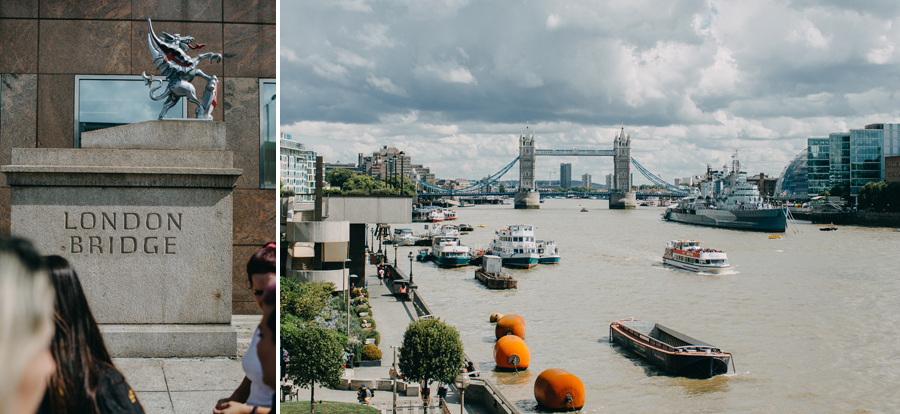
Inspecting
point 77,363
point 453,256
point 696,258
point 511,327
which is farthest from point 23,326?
point 453,256

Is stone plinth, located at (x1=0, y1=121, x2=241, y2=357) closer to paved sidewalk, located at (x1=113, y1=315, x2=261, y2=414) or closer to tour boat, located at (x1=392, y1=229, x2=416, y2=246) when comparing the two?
paved sidewalk, located at (x1=113, y1=315, x2=261, y2=414)

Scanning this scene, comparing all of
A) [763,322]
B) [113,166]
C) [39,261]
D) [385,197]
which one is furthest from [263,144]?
[763,322]

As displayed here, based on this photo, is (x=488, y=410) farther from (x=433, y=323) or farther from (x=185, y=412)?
(x=185, y=412)

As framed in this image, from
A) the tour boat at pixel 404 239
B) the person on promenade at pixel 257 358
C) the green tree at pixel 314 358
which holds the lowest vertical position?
the tour boat at pixel 404 239

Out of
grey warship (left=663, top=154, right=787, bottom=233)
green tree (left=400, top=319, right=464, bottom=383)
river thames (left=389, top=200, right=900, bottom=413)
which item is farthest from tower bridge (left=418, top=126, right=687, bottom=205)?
green tree (left=400, top=319, right=464, bottom=383)

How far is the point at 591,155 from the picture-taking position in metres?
176

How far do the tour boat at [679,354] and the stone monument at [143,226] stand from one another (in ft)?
59.5

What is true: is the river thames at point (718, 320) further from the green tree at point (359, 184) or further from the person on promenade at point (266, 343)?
the green tree at point (359, 184)

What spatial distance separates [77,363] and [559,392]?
15366mm

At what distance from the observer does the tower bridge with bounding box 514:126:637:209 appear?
148 metres

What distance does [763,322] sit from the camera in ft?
95.8

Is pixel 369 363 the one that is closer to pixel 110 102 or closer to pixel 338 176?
pixel 110 102

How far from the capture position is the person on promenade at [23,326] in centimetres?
131

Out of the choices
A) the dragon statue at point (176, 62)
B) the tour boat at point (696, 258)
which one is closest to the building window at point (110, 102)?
the dragon statue at point (176, 62)
